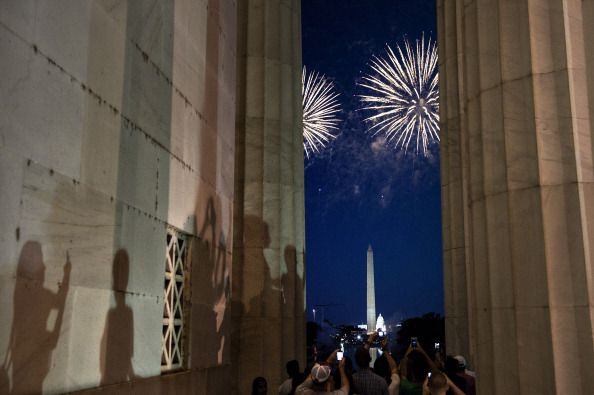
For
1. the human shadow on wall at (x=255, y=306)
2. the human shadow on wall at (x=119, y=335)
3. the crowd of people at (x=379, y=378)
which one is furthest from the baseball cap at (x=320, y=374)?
the human shadow on wall at (x=255, y=306)

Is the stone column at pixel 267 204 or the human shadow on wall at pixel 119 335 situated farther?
the stone column at pixel 267 204

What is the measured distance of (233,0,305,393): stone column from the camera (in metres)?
20.7

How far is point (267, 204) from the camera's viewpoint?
21641mm

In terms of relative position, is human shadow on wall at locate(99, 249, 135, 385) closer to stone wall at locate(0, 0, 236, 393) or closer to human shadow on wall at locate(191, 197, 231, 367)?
stone wall at locate(0, 0, 236, 393)

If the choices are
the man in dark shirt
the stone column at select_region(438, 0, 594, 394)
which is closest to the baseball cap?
the man in dark shirt

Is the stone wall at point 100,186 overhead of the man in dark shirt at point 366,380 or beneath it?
overhead

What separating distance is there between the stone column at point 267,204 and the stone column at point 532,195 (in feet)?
31.4

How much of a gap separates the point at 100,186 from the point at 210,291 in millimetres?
6574

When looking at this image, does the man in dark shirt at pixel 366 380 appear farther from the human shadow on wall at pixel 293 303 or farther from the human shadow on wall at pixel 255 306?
the human shadow on wall at pixel 293 303

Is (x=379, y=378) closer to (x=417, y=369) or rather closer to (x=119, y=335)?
(x=417, y=369)

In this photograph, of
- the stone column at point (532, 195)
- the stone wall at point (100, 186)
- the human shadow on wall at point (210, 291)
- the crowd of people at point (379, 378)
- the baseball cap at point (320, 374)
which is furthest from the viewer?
the human shadow on wall at point (210, 291)

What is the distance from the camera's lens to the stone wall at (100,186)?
7.41 meters

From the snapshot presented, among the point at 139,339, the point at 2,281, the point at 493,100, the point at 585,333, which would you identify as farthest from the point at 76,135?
the point at 585,333

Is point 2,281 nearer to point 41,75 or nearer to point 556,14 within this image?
point 41,75
